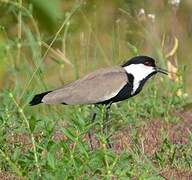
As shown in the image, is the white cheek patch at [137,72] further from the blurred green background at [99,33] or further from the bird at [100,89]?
the blurred green background at [99,33]

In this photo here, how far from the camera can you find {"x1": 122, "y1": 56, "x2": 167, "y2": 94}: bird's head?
6.52 m

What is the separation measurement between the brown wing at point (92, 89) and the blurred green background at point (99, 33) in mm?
826

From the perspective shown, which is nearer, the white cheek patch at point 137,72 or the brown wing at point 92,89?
the brown wing at point 92,89

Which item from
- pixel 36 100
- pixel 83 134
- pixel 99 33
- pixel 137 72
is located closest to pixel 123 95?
pixel 137 72

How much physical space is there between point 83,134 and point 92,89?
1885mm

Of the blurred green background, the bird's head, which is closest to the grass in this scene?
the blurred green background

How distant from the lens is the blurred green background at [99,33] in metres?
7.54

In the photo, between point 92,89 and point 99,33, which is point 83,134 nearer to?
point 92,89

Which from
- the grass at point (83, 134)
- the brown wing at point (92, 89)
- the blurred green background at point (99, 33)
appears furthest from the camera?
the blurred green background at point (99, 33)

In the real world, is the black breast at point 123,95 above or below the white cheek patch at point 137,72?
below

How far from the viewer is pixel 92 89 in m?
6.32

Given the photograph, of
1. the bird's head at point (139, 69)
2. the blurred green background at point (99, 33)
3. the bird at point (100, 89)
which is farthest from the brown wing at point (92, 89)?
the blurred green background at point (99, 33)

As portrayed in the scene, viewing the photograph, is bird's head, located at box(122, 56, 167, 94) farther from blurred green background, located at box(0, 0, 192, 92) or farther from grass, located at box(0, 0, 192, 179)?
blurred green background, located at box(0, 0, 192, 92)

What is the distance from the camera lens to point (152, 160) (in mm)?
5375
